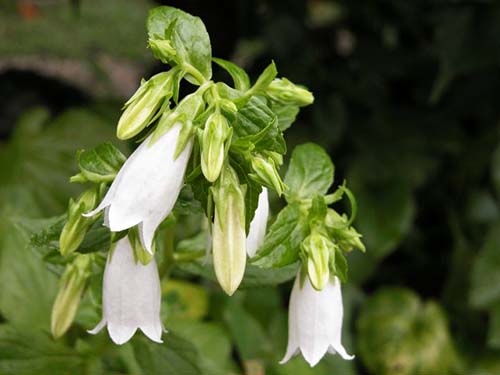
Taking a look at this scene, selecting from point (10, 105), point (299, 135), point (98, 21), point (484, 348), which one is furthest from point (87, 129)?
point (98, 21)

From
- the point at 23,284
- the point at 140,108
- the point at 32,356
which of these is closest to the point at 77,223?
the point at 140,108

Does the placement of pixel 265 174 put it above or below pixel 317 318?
above

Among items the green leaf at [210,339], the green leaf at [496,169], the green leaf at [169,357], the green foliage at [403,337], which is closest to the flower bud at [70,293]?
the green leaf at [169,357]

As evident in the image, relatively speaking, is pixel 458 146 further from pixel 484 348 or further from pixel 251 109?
pixel 251 109

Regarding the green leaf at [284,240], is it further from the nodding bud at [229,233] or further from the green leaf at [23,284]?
the green leaf at [23,284]

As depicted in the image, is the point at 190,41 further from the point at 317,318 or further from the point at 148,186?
the point at 317,318

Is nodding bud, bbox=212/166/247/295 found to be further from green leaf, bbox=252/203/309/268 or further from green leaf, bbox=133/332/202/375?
green leaf, bbox=133/332/202/375
